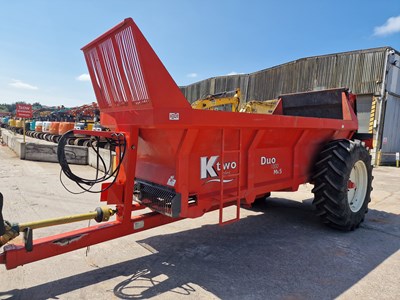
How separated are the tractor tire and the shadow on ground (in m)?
0.23

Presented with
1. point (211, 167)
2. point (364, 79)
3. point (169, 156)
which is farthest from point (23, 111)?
point (364, 79)

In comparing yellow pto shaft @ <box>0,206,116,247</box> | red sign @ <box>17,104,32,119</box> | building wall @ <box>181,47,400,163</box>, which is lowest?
yellow pto shaft @ <box>0,206,116,247</box>

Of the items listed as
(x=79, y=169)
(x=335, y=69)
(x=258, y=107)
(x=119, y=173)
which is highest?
(x=335, y=69)

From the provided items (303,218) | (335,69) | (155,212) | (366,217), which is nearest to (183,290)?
(155,212)

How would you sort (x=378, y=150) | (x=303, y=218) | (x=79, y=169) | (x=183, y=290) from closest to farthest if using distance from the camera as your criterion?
1. (x=183, y=290)
2. (x=303, y=218)
3. (x=79, y=169)
4. (x=378, y=150)

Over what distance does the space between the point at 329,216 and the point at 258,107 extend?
6.33m

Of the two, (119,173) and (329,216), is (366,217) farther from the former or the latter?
(119,173)

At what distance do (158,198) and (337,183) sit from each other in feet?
8.40

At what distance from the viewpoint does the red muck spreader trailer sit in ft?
8.87

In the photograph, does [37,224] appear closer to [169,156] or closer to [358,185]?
[169,156]

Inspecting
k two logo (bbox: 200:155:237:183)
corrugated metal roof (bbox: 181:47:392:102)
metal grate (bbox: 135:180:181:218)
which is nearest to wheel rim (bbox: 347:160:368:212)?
k two logo (bbox: 200:155:237:183)

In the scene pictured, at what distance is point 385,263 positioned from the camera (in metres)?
3.42

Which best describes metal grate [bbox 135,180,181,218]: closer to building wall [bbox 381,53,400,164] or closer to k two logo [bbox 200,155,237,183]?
k two logo [bbox 200,155,237,183]

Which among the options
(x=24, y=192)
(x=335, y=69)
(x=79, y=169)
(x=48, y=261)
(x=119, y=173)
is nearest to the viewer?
(x=48, y=261)
